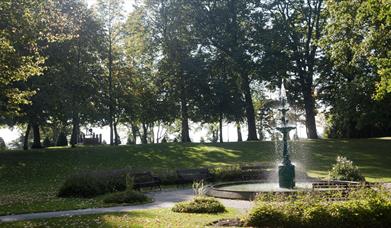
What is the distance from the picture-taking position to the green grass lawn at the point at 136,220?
1180cm

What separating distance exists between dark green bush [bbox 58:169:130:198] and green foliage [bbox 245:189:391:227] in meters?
9.79

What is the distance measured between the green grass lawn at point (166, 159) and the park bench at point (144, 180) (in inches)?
142

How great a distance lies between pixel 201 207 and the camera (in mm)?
14234

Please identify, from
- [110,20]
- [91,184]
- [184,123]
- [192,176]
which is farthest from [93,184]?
[110,20]

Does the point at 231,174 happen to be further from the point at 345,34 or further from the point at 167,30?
the point at 167,30

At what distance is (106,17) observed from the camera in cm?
4741

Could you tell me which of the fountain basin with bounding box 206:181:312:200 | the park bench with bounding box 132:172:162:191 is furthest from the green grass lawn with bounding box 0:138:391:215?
the fountain basin with bounding box 206:181:312:200

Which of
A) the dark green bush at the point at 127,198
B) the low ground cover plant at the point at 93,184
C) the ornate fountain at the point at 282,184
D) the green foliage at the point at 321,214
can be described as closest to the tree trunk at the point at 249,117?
the ornate fountain at the point at 282,184

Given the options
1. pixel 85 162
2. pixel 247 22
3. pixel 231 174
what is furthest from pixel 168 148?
pixel 247 22

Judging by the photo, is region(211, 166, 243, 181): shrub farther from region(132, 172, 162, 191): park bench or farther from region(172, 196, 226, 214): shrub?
region(172, 196, 226, 214): shrub

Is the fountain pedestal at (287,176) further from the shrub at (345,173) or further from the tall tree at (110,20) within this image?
the tall tree at (110,20)

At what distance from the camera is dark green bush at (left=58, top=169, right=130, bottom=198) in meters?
19.4

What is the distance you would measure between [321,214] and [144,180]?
471 inches

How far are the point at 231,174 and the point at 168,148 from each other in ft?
45.4
